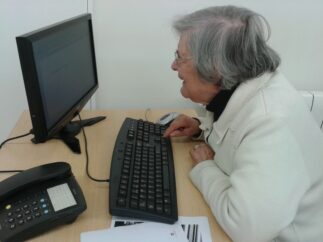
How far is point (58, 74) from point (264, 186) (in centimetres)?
71

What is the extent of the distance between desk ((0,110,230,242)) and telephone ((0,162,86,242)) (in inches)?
1.9

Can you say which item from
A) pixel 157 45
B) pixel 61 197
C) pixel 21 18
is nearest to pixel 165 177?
pixel 61 197

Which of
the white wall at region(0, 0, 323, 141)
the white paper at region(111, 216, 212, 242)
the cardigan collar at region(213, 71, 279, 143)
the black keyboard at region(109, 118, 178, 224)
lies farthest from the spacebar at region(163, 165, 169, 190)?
the white wall at region(0, 0, 323, 141)

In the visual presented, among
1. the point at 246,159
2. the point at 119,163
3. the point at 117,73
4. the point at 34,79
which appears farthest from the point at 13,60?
the point at 246,159

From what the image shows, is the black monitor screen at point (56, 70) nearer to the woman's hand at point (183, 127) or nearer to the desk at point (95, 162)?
the desk at point (95, 162)

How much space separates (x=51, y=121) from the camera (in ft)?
3.59

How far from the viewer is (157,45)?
1.59 m

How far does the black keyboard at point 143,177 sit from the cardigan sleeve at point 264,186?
15 centimetres

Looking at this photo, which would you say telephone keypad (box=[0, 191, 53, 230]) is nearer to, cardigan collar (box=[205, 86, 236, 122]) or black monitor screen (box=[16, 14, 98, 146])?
black monitor screen (box=[16, 14, 98, 146])

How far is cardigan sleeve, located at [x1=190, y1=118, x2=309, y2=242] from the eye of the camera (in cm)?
79

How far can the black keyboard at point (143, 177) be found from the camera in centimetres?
87

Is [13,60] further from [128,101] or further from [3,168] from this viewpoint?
[3,168]

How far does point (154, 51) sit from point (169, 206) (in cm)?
89

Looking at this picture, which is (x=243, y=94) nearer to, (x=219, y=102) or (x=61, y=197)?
(x=219, y=102)
